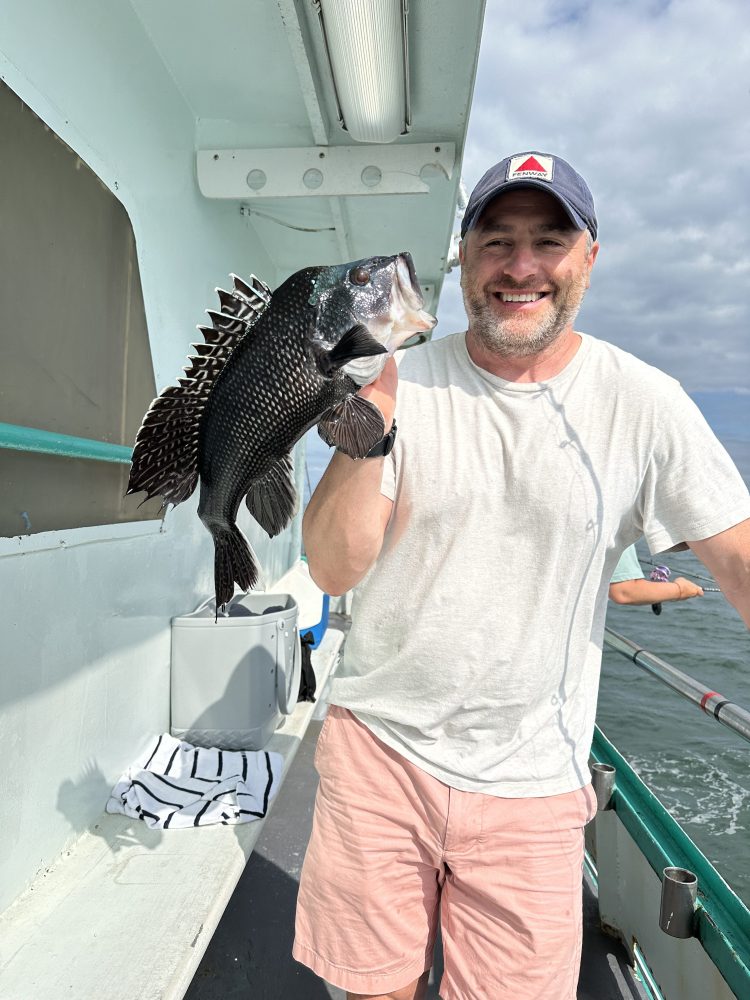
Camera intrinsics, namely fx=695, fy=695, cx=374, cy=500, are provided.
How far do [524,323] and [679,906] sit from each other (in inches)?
74.8

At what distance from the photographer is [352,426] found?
1.28m

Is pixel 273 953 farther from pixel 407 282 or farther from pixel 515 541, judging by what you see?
pixel 407 282

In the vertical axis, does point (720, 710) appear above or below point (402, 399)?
below

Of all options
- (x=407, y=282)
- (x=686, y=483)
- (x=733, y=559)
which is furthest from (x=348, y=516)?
(x=733, y=559)

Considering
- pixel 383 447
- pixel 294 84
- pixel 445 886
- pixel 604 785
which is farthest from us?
pixel 294 84

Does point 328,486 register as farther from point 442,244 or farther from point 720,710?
point 442,244

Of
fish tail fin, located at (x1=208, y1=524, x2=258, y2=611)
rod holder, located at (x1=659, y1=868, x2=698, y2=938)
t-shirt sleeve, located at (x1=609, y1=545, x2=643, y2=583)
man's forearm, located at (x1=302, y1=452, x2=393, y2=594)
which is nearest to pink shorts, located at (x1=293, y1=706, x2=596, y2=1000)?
man's forearm, located at (x1=302, y1=452, x2=393, y2=594)

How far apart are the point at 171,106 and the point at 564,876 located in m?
3.49

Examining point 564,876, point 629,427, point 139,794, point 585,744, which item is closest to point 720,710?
point 585,744

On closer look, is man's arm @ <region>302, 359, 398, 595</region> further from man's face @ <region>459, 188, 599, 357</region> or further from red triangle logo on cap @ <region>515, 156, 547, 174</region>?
red triangle logo on cap @ <region>515, 156, 547, 174</region>

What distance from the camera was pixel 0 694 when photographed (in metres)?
1.96

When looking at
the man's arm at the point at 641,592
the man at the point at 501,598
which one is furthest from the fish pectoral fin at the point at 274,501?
the man's arm at the point at 641,592

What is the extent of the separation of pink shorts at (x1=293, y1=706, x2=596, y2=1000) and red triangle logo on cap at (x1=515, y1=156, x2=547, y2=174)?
1.48 m

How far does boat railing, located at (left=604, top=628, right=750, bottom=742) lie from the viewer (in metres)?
2.28
